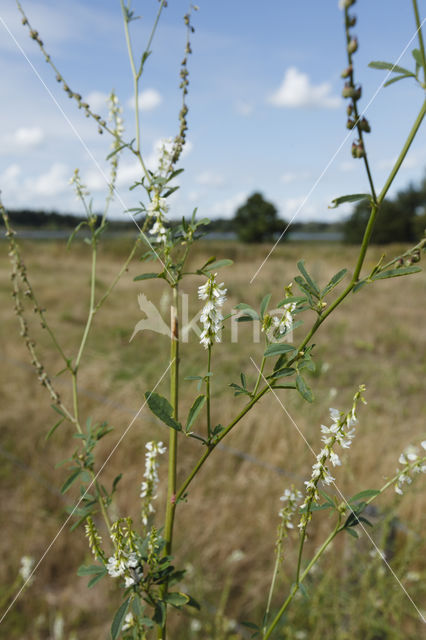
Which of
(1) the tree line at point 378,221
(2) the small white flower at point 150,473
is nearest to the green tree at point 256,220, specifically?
(1) the tree line at point 378,221

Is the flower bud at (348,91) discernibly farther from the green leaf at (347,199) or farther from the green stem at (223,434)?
the green stem at (223,434)

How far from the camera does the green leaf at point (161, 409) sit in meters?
0.59

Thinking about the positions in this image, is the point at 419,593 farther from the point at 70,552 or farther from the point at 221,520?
the point at 70,552

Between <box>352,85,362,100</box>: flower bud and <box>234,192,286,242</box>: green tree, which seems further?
<box>234,192,286,242</box>: green tree

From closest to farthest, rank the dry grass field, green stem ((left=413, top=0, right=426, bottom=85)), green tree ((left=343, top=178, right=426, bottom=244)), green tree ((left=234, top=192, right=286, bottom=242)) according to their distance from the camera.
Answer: green stem ((left=413, top=0, right=426, bottom=85)) → the dry grass field → green tree ((left=234, top=192, right=286, bottom=242)) → green tree ((left=343, top=178, right=426, bottom=244))

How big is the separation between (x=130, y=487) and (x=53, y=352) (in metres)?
3.68

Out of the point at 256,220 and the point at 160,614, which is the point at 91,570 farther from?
the point at 256,220

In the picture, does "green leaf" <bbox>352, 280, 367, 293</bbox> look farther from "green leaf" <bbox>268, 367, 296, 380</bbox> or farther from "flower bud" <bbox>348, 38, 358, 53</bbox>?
"flower bud" <bbox>348, 38, 358, 53</bbox>

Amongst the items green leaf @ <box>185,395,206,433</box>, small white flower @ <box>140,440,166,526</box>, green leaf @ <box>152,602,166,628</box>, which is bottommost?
green leaf @ <box>152,602,166,628</box>

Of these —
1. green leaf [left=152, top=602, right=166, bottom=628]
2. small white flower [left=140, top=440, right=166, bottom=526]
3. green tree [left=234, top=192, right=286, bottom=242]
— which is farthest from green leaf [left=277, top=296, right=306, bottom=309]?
green tree [left=234, top=192, right=286, bottom=242]

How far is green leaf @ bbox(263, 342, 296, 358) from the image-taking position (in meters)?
0.59

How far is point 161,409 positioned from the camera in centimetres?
60

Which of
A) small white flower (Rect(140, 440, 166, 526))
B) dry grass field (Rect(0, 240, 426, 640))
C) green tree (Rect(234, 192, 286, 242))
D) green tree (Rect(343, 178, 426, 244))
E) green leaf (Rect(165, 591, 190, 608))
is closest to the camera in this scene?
green leaf (Rect(165, 591, 190, 608))

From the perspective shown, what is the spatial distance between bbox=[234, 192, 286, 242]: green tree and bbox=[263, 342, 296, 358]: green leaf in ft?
73.0
